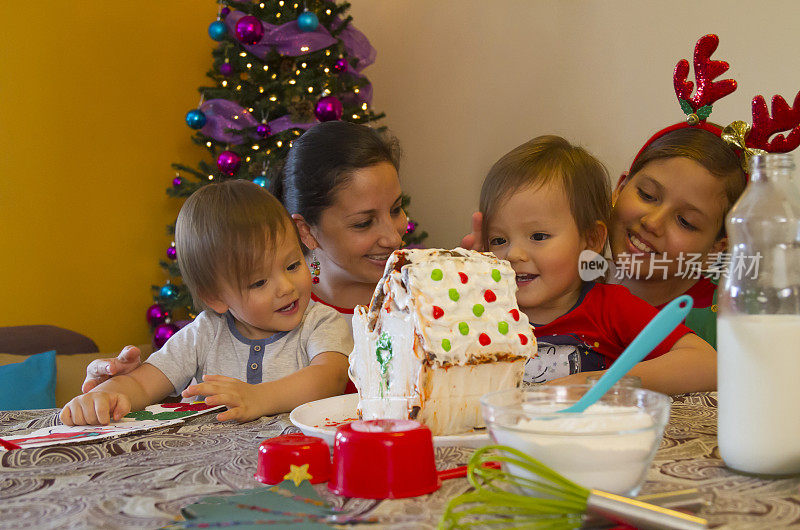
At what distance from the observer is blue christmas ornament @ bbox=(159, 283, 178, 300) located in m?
3.37

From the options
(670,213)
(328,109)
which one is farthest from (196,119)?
(670,213)

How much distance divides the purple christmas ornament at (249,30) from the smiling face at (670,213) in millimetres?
1853

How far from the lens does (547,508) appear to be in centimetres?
58

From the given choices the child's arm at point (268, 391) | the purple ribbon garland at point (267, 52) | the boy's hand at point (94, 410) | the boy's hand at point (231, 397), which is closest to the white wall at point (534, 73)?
the purple ribbon garland at point (267, 52)

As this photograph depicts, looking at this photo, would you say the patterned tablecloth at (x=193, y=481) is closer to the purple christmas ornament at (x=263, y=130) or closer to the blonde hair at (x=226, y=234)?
the blonde hair at (x=226, y=234)

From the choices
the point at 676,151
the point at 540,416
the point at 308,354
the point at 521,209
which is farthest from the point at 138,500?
the point at 676,151

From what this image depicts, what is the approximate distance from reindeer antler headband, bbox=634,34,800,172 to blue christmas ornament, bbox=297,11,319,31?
1.72 metres

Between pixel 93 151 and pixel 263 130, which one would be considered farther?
pixel 93 151

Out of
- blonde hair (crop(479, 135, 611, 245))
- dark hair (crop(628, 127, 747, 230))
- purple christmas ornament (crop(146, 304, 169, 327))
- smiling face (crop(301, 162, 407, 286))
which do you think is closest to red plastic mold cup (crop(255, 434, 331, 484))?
blonde hair (crop(479, 135, 611, 245))

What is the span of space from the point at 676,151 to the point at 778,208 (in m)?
1.12

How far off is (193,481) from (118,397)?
530mm

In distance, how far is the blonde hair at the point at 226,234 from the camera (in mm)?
1516

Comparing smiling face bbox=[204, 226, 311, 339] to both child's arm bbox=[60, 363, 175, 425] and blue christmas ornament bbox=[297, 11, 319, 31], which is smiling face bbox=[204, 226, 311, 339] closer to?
child's arm bbox=[60, 363, 175, 425]

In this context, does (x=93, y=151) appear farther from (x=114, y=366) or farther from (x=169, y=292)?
(x=114, y=366)
